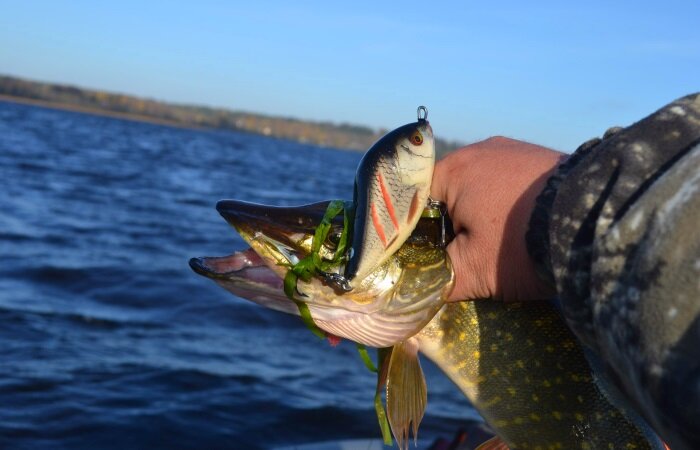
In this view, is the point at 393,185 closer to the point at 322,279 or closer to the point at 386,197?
the point at 386,197

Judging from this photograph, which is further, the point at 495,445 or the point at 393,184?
the point at 495,445

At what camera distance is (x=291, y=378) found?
712 cm

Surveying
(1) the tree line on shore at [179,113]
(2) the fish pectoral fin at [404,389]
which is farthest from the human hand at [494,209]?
(1) the tree line on shore at [179,113]

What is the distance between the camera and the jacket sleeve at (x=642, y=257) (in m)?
1.24

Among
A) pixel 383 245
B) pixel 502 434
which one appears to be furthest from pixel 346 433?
pixel 383 245

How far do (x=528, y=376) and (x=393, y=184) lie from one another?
87cm

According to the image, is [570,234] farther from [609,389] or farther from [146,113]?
[146,113]

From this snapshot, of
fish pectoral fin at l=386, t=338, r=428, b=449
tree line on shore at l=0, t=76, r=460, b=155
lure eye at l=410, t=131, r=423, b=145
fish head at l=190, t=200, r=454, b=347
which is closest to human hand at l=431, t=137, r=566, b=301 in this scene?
fish head at l=190, t=200, r=454, b=347

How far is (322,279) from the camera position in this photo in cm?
236

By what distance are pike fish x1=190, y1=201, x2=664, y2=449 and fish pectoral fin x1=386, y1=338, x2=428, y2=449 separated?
0.24 feet

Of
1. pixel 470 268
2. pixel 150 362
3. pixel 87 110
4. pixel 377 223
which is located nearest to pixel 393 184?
pixel 377 223

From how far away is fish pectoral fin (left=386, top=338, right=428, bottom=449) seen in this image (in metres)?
2.61

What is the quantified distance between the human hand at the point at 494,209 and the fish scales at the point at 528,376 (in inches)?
6.6

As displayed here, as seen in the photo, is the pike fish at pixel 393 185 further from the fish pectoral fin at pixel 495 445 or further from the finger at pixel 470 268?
the fish pectoral fin at pixel 495 445
